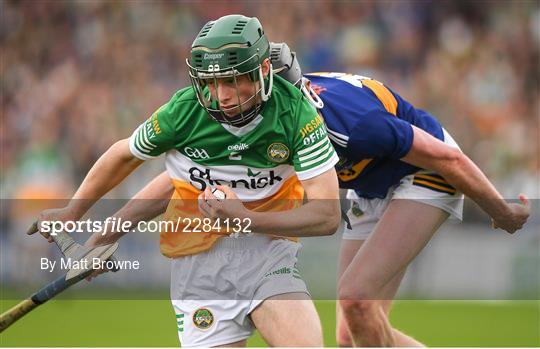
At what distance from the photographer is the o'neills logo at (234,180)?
5438mm

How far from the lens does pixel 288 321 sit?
5.25 meters

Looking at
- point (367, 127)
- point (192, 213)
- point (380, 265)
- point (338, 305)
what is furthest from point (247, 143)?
point (338, 305)

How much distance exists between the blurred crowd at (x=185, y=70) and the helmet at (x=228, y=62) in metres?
8.43

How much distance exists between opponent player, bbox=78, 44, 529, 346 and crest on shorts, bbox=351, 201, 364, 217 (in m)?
0.06

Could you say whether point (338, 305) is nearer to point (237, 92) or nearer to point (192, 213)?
point (192, 213)

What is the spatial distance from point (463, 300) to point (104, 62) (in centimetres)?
624

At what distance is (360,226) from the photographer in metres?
6.79

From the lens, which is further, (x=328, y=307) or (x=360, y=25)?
(x=360, y=25)

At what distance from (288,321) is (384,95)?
5.22 feet

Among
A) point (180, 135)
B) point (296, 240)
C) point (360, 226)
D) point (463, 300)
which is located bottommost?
point (463, 300)

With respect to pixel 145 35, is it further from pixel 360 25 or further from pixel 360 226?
pixel 360 226

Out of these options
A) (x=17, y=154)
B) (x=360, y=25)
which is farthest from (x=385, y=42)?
(x=17, y=154)

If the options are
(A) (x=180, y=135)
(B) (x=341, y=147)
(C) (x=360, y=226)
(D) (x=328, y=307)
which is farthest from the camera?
(D) (x=328, y=307)

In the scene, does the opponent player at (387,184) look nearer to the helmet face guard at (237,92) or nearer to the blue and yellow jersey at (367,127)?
the blue and yellow jersey at (367,127)
